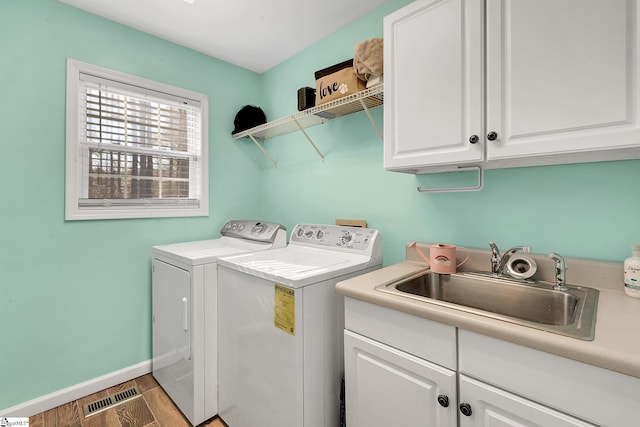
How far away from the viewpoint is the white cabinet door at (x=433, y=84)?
1.17m

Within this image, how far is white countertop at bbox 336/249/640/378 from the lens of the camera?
685 mm

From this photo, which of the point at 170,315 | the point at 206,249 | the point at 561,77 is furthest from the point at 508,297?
the point at 170,315

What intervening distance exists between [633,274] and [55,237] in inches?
115

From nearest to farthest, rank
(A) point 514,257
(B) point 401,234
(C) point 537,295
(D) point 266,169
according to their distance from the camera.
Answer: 1. (C) point 537,295
2. (A) point 514,257
3. (B) point 401,234
4. (D) point 266,169

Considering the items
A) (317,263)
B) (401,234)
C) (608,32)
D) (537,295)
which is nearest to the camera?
(608,32)

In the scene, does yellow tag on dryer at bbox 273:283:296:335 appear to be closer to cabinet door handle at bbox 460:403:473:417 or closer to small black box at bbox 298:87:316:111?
cabinet door handle at bbox 460:403:473:417

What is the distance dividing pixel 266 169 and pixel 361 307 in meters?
1.95

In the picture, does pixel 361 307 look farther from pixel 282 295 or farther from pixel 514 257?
pixel 514 257

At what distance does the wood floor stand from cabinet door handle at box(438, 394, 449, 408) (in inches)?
54.3

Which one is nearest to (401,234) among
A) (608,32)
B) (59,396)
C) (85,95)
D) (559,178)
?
(559,178)

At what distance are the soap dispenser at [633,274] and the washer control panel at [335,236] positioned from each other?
3.36ft

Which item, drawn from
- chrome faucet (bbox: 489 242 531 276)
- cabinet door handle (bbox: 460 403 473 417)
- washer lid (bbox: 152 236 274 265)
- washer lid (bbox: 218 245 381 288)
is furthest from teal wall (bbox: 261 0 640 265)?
cabinet door handle (bbox: 460 403 473 417)

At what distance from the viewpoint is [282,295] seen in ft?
4.32

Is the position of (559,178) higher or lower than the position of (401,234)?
higher
